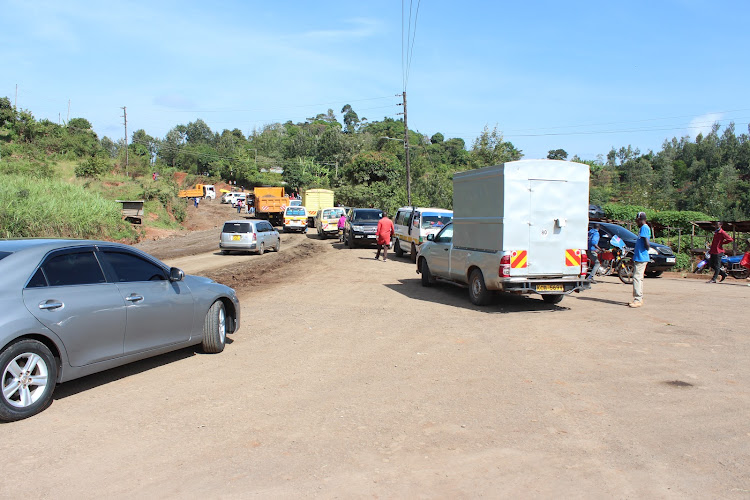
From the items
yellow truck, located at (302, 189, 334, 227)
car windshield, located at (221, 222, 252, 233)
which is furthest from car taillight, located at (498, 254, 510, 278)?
yellow truck, located at (302, 189, 334, 227)

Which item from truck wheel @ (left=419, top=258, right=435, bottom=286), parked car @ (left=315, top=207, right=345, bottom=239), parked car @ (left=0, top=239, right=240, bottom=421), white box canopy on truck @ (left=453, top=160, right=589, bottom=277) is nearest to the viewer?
parked car @ (left=0, top=239, right=240, bottom=421)

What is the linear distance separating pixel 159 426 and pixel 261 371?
6.15 feet

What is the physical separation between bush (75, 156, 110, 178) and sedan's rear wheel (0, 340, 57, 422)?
A: 138ft

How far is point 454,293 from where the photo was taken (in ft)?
45.6

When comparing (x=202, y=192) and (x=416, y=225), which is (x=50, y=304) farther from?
(x=202, y=192)

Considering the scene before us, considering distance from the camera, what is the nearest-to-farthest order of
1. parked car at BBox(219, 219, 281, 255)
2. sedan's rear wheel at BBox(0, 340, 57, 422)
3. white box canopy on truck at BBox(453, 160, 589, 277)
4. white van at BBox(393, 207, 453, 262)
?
1. sedan's rear wheel at BBox(0, 340, 57, 422)
2. white box canopy on truck at BBox(453, 160, 589, 277)
3. white van at BBox(393, 207, 453, 262)
4. parked car at BBox(219, 219, 281, 255)

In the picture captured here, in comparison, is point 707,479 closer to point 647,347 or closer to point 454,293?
point 647,347

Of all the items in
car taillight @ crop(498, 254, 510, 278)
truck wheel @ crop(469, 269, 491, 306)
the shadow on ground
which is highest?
car taillight @ crop(498, 254, 510, 278)

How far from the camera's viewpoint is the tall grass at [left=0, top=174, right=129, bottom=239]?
22844mm

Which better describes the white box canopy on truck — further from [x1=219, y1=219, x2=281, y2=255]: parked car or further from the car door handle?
[x1=219, y1=219, x2=281, y2=255]: parked car

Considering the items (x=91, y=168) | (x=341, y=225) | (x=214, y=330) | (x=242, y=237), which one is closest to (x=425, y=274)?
(x=214, y=330)

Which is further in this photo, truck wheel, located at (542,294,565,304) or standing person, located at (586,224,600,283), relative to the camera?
standing person, located at (586,224,600,283)

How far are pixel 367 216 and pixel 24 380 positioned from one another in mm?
23939

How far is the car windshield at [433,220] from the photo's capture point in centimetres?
2125
